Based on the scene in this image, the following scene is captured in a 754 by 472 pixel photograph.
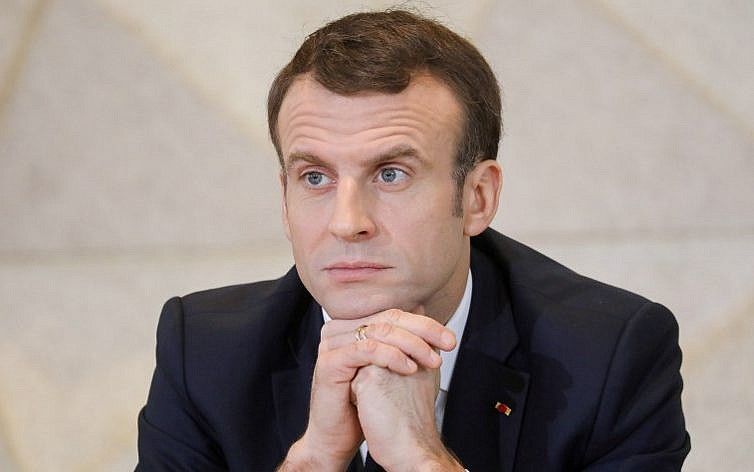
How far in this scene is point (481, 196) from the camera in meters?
2.30

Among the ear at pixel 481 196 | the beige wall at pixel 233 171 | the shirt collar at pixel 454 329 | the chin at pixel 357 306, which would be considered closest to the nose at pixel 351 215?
the chin at pixel 357 306

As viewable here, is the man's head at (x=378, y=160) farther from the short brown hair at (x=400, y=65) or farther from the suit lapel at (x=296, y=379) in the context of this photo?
the suit lapel at (x=296, y=379)

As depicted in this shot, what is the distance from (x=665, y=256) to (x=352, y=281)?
209 cm

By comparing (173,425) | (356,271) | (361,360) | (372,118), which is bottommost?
(173,425)

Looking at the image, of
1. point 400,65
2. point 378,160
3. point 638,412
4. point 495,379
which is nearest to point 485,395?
point 495,379

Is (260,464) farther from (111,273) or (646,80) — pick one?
(646,80)

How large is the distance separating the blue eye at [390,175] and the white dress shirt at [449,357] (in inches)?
14.5

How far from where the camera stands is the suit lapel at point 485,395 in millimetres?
2262

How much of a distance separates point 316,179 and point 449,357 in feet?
1.58

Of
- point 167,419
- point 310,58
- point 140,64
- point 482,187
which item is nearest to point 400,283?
point 482,187

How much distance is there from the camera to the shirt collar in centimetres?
238

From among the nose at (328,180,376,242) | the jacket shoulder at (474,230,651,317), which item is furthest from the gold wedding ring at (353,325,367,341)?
the jacket shoulder at (474,230,651,317)

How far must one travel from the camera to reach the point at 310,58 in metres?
2.18

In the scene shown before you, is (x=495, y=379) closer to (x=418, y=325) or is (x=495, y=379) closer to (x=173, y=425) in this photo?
(x=418, y=325)
